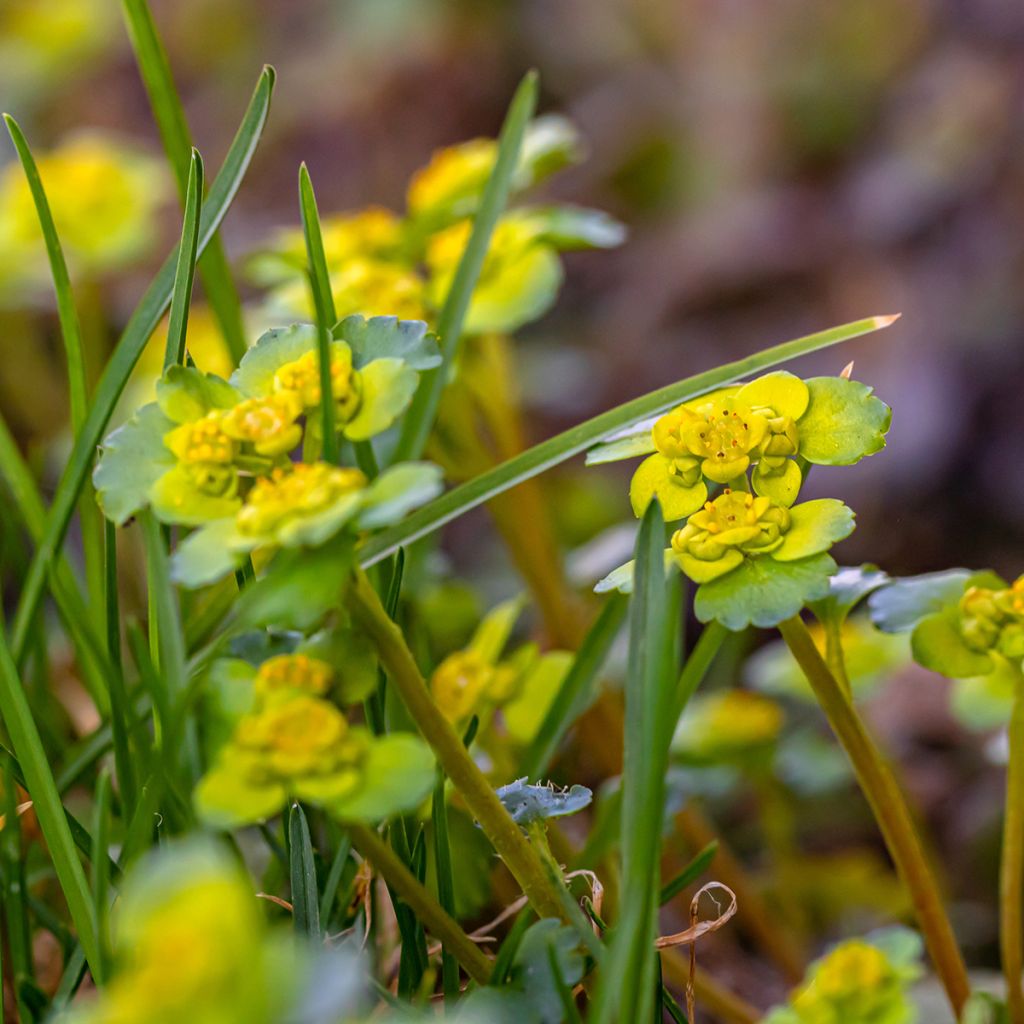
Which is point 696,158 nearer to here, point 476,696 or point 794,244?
point 794,244

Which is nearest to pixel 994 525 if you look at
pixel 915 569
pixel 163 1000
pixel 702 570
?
pixel 915 569

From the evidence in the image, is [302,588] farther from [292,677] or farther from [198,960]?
[198,960]

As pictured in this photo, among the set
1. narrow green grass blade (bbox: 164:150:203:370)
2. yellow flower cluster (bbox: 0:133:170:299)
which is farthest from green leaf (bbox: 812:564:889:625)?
yellow flower cluster (bbox: 0:133:170:299)

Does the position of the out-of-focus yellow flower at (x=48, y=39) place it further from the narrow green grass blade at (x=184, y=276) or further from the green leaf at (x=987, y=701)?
the green leaf at (x=987, y=701)

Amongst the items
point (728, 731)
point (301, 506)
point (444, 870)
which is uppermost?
point (301, 506)

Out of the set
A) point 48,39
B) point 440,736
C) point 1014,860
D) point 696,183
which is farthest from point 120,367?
point 48,39
